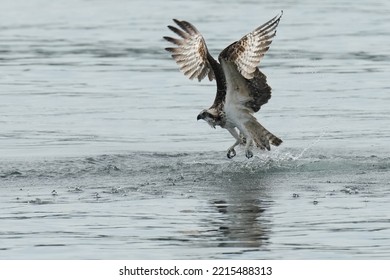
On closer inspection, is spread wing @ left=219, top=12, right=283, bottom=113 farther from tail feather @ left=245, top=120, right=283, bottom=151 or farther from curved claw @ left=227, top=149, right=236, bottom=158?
curved claw @ left=227, top=149, right=236, bottom=158

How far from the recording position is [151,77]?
68.1ft

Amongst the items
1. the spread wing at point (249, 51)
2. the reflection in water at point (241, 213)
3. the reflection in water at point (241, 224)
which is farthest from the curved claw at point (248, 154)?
the reflection in water at point (241, 224)

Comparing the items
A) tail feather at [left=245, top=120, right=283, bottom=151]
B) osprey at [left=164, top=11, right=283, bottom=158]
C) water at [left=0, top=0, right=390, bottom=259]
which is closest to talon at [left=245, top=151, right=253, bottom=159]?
osprey at [left=164, top=11, right=283, bottom=158]

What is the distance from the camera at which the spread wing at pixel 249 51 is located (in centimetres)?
1378

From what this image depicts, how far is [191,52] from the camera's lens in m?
14.7

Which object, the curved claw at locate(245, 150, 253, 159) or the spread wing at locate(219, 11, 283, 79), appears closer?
the spread wing at locate(219, 11, 283, 79)

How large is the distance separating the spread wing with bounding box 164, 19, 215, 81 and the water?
94 cm

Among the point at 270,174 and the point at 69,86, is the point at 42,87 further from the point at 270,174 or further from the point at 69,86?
the point at 270,174

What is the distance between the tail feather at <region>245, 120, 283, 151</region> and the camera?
1472 cm

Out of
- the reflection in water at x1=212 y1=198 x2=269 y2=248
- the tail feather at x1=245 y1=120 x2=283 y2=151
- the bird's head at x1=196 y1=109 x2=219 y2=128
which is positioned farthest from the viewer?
the tail feather at x1=245 y1=120 x2=283 y2=151

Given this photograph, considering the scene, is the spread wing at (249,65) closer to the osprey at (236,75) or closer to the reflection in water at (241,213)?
the osprey at (236,75)

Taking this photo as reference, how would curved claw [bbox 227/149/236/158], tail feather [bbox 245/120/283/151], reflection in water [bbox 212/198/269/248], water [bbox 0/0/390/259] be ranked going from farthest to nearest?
tail feather [bbox 245/120/283/151] → curved claw [bbox 227/149/236/158] → water [bbox 0/0/390/259] → reflection in water [bbox 212/198/269/248]

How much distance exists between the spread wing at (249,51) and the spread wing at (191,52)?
537mm

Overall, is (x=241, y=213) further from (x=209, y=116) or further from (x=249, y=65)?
(x=209, y=116)
